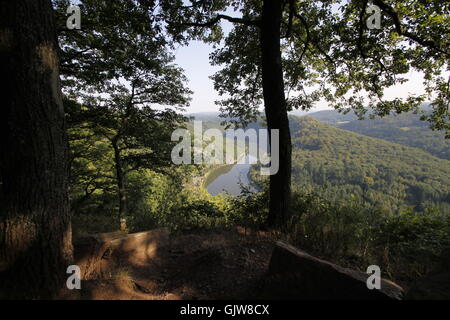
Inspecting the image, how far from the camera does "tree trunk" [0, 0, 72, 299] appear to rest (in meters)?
1.80

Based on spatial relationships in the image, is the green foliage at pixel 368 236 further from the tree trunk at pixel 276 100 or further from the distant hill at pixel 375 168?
the distant hill at pixel 375 168

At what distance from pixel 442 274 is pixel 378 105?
6591mm

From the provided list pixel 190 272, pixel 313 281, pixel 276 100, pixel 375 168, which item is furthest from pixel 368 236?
pixel 375 168

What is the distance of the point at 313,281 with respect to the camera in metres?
2.13

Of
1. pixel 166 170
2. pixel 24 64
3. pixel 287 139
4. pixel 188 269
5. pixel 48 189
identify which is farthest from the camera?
pixel 166 170

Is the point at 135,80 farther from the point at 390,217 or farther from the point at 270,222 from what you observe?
the point at 390,217

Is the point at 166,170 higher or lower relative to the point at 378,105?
lower

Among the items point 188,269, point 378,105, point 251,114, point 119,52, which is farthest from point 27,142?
point 378,105

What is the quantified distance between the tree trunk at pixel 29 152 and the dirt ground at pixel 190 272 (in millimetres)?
561

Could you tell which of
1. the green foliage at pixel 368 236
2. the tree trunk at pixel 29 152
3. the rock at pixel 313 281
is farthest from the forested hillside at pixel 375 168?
the tree trunk at pixel 29 152

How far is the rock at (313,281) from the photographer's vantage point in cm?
185

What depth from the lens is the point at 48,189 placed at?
6.54ft

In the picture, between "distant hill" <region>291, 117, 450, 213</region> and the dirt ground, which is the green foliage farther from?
"distant hill" <region>291, 117, 450, 213</region>

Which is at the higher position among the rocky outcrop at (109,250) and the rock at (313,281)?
the rock at (313,281)
